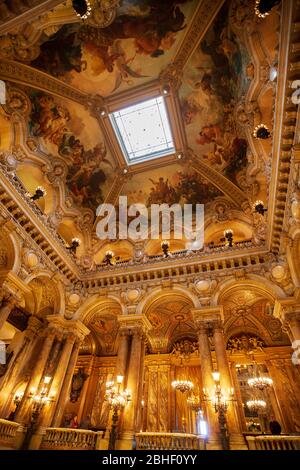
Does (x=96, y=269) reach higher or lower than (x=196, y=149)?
lower

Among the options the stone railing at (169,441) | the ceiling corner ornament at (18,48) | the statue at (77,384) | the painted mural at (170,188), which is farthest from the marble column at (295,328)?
the ceiling corner ornament at (18,48)

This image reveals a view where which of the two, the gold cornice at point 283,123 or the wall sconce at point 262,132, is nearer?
the gold cornice at point 283,123

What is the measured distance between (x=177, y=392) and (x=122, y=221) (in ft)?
32.5

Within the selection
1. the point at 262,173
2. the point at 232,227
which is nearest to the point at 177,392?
the point at 232,227

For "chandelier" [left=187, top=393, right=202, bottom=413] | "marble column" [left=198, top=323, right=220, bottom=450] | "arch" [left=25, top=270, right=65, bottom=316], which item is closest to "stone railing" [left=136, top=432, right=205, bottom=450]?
"marble column" [left=198, top=323, right=220, bottom=450]

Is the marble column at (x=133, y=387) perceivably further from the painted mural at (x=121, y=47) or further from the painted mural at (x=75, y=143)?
the painted mural at (x=121, y=47)

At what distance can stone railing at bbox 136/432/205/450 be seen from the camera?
7425 millimetres

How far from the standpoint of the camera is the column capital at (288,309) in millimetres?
9258

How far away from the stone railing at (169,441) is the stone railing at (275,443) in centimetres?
147

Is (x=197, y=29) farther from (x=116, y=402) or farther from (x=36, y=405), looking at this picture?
(x=36, y=405)

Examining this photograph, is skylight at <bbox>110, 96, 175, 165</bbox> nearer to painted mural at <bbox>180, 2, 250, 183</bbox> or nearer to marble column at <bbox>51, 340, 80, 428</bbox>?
painted mural at <bbox>180, 2, 250, 183</bbox>

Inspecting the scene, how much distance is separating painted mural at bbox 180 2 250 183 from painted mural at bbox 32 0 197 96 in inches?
50.7

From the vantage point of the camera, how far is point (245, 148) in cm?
1255
